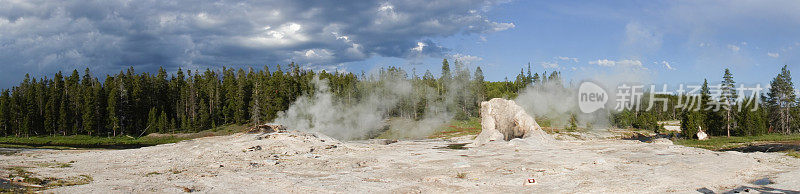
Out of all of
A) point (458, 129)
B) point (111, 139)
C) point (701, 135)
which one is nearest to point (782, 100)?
point (701, 135)

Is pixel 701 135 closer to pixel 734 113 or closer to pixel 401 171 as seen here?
pixel 734 113

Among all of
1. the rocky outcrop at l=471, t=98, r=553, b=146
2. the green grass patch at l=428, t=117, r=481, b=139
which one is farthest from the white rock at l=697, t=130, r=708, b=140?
the green grass patch at l=428, t=117, r=481, b=139

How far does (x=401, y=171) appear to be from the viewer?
25.7 meters

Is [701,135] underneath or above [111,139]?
above

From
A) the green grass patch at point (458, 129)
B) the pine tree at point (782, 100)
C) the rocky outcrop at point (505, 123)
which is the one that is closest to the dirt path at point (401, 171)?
the rocky outcrop at point (505, 123)

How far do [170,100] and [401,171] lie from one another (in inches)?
3565

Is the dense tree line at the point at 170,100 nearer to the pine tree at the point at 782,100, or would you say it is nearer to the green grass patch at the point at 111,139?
the green grass patch at the point at 111,139

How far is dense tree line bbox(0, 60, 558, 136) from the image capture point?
82.5 m

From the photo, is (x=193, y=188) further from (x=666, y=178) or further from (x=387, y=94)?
(x=387, y=94)

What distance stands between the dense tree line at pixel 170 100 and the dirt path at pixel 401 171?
48887mm

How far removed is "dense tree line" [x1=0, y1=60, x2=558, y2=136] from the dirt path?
48.9 meters

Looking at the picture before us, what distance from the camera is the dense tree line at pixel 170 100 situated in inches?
3248

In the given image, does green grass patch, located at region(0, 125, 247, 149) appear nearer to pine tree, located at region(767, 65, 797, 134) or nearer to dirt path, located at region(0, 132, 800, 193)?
dirt path, located at region(0, 132, 800, 193)

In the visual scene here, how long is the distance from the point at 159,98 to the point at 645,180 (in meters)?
100.0
